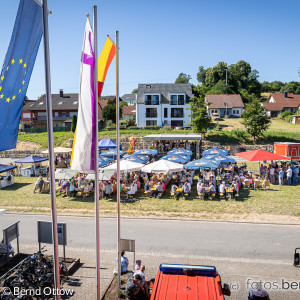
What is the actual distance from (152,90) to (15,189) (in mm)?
42794

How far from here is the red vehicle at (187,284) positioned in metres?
6.39

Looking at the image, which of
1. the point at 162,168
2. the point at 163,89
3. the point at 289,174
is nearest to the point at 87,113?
the point at 162,168

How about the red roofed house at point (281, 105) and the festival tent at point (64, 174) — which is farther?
the red roofed house at point (281, 105)

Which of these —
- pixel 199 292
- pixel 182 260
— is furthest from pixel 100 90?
pixel 182 260

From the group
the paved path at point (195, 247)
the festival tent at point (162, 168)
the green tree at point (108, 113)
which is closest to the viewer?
the paved path at point (195, 247)

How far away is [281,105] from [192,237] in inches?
3020

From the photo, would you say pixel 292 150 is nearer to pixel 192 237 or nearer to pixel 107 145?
pixel 107 145

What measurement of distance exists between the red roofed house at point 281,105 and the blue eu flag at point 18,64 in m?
78.1

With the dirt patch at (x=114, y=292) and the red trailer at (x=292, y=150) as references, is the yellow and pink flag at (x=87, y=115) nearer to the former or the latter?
the dirt patch at (x=114, y=292)

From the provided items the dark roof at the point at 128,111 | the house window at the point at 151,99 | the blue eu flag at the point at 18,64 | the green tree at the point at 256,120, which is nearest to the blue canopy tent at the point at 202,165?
the blue eu flag at the point at 18,64

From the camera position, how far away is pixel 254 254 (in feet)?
36.5

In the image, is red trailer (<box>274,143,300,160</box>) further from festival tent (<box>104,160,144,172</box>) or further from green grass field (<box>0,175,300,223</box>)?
festival tent (<box>104,160,144,172</box>)

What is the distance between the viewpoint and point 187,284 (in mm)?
6805

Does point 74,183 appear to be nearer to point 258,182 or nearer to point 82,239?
point 82,239
